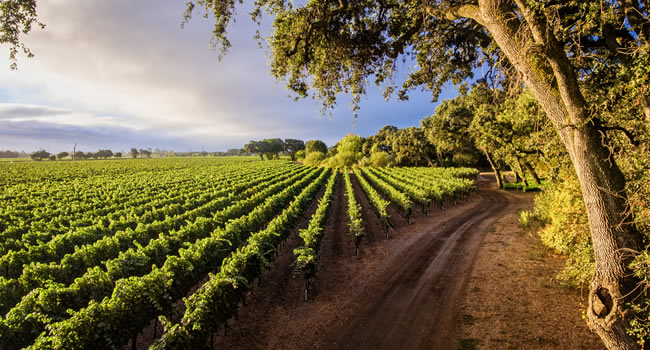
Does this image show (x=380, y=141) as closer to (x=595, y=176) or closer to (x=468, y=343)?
(x=468, y=343)

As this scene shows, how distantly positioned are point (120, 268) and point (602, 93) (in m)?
14.3

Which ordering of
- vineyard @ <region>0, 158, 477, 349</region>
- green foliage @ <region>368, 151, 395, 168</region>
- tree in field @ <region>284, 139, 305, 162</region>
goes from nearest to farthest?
vineyard @ <region>0, 158, 477, 349</region>, green foliage @ <region>368, 151, 395, 168</region>, tree in field @ <region>284, 139, 305, 162</region>

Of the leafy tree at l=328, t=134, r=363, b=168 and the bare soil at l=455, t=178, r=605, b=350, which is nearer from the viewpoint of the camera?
the bare soil at l=455, t=178, r=605, b=350

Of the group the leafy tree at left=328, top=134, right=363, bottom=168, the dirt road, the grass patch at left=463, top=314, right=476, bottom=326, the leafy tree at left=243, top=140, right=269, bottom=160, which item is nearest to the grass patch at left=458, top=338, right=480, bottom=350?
the dirt road

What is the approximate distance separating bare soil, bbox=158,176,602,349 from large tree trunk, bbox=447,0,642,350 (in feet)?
10.00

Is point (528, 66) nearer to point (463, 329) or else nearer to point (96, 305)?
point (463, 329)

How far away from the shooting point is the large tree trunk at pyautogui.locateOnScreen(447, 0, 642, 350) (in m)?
4.53

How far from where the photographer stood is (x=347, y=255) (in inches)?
540

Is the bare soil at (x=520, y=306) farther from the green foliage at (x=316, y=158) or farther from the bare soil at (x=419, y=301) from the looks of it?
the green foliage at (x=316, y=158)

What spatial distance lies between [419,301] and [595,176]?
6.35 metres

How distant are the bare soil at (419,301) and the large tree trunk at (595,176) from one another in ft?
10.00

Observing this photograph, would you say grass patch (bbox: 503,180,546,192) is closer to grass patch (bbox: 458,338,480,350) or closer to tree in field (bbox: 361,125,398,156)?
grass patch (bbox: 458,338,480,350)

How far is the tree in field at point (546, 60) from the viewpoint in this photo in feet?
15.1

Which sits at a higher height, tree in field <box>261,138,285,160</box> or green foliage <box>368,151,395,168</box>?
tree in field <box>261,138,285,160</box>
